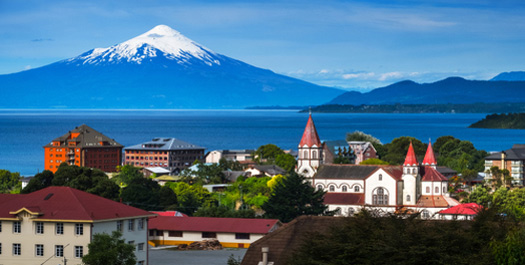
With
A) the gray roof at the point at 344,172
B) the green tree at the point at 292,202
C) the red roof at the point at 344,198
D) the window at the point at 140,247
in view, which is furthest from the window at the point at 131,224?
the gray roof at the point at 344,172

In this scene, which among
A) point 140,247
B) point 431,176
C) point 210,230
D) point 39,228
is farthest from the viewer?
point 431,176

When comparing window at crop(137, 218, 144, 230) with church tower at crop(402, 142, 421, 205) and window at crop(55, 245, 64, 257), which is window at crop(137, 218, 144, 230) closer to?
window at crop(55, 245, 64, 257)

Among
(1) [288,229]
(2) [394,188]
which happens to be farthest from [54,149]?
(1) [288,229]

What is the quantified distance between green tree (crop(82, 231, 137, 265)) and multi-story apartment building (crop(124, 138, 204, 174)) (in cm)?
11358

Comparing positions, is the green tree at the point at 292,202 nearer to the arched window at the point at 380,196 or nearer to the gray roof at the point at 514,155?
Result: the arched window at the point at 380,196

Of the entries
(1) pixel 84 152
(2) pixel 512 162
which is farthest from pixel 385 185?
(1) pixel 84 152

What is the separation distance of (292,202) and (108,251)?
102 ft

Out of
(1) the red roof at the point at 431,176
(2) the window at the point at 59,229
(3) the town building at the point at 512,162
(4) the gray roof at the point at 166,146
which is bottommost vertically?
(2) the window at the point at 59,229

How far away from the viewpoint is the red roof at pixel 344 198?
265ft

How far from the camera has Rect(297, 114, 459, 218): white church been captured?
80.4 m

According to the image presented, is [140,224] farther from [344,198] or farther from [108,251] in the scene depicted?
[344,198]

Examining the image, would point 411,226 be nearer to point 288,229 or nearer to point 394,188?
point 288,229

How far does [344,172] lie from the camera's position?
3342 inches

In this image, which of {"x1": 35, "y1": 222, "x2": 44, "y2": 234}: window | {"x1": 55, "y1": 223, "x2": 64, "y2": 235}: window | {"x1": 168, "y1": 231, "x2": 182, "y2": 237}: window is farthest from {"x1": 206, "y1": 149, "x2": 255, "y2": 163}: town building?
{"x1": 55, "y1": 223, "x2": 64, "y2": 235}: window
